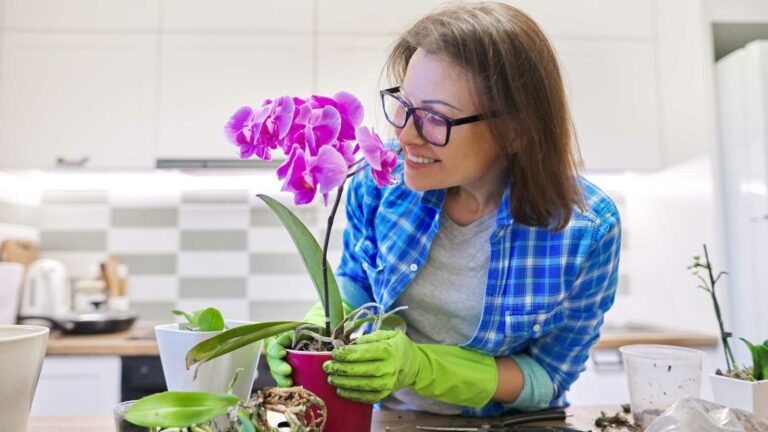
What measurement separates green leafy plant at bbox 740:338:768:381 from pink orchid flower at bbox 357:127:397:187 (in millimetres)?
513

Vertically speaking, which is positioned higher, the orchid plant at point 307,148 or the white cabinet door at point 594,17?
the white cabinet door at point 594,17

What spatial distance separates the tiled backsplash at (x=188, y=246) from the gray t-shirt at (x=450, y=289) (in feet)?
4.61

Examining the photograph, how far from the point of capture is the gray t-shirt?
3.24 ft

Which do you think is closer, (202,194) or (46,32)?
(46,32)

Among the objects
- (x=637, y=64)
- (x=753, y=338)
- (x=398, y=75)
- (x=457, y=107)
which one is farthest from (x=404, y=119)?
(x=753, y=338)

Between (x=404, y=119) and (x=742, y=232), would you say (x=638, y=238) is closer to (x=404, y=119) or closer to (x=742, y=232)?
(x=742, y=232)

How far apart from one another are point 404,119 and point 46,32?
194 cm

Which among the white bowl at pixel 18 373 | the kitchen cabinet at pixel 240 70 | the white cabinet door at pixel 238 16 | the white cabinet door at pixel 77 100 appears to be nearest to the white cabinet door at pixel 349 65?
the kitchen cabinet at pixel 240 70

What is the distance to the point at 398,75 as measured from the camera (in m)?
1.02

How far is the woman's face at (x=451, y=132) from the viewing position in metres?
0.81

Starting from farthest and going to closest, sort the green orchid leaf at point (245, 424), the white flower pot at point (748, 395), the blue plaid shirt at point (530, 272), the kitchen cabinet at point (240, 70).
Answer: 1. the kitchen cabinet at point (240, 70)
2. the blue plaid shirt at point (530, 272)
3. the white flower pot at point (748, 395)
4. the green orchid leaf at point (245, 424)

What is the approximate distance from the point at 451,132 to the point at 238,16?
64.5 inches

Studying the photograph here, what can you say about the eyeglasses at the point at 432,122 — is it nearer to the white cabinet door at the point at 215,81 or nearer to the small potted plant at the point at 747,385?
the small potted plant at the point at 747,385

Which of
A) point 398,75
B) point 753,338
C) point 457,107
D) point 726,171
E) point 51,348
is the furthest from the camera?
point 726,171
